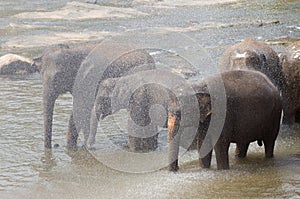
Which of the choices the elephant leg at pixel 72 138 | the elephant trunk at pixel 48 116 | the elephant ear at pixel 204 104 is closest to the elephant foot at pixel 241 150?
the elephant ear at pixel 204 104

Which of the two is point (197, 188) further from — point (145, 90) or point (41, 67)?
point (41, 67)

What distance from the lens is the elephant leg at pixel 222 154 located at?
23.3 feet

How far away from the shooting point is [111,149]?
27.7 feet

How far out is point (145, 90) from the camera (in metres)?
8.08

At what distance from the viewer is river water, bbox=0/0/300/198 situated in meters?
6.74

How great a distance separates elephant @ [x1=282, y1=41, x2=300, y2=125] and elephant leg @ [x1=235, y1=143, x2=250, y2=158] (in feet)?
5.74

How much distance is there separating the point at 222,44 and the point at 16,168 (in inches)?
284

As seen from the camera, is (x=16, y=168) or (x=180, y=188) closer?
(x=180, y=188)

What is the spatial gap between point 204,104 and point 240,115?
0.43 metres

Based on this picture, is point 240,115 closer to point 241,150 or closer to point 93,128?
point 241,150

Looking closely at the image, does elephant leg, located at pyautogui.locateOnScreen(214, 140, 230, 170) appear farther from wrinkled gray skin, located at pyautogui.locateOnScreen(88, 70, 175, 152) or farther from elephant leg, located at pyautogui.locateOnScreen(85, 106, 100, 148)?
elephant leg, located at pyautogui.locateOnScreen(85, 106, 100, 148)

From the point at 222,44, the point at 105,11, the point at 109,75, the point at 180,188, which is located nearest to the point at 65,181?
the point at 180,188

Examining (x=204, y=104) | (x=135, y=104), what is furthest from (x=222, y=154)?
(x=135, y=104)

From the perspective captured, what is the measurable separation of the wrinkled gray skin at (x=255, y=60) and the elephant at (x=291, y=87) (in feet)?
0.27
